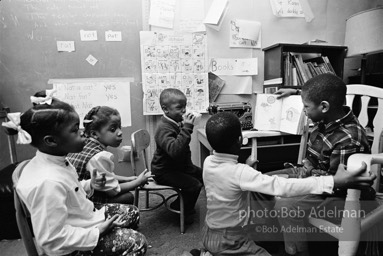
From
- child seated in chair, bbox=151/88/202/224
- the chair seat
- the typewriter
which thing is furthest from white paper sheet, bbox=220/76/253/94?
the chair seat

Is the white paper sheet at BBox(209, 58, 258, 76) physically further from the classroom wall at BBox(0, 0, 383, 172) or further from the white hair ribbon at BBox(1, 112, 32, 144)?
the white hair ribbon at BBox(1, 112, 32, 144)

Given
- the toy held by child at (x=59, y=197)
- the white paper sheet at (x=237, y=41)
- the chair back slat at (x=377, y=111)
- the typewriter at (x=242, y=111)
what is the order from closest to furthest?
the toy held by child at (x=59, y=197) → the chair back slat at (x=377, y=111) → the typewriter at (x=242, y=111) → the white paper sheet at (x=237, y=41)

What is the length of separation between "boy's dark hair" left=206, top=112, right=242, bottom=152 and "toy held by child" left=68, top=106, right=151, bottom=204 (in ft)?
1.73

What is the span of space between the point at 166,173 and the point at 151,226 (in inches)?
17.4

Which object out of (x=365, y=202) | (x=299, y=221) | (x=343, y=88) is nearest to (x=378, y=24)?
(x=343, y=88)

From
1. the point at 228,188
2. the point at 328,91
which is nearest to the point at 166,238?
the point at 228,188

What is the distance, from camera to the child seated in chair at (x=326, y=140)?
1.08 m

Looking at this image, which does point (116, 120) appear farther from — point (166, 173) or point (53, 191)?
point (53, 191)

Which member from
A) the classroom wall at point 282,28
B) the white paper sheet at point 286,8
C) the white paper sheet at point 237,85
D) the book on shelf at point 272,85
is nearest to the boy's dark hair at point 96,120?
the classroom wall at point 282,28

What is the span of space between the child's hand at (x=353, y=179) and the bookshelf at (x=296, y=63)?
1400 mm

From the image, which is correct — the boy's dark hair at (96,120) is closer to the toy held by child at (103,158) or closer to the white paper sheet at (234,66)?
the toy held by child at (103,158)

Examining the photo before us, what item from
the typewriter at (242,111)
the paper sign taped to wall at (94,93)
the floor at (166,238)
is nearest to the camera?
the floor at (166,238)

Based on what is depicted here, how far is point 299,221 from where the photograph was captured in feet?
3.65

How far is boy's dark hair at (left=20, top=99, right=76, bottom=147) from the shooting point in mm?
831
